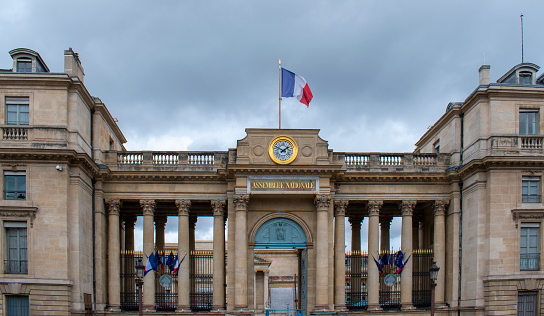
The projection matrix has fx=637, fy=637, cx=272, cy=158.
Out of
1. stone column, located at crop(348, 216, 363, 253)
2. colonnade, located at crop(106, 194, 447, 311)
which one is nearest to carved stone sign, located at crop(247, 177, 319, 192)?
colonnade, located at crop(106, 194, 447, 311)

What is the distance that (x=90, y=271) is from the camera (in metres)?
34.4

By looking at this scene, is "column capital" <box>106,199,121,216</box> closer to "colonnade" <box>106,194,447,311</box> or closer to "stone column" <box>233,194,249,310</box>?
"colonnade" <box>106,194,447,311</box>

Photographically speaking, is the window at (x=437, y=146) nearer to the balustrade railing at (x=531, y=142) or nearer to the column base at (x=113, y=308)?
the balustrade railing at (x=531, y=142)

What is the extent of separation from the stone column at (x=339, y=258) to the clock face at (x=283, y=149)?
4206 millimetres

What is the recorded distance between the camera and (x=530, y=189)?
33844 mm

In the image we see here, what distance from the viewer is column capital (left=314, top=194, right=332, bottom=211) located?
3553 centimetres

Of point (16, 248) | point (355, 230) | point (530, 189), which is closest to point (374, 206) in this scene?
point (355, 230)

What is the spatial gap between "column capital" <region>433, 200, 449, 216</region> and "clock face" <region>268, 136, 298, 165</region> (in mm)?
8918

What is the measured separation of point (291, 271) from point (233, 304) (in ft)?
111

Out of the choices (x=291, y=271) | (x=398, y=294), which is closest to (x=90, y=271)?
(x=398, y=294)

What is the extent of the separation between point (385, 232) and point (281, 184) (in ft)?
38.2

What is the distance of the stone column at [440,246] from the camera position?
36.4 m

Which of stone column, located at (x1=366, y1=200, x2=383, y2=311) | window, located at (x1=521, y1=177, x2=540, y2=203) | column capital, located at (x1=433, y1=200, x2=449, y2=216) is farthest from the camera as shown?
column capital, located at (x1=433, y1=200, x2=449, y2=216)

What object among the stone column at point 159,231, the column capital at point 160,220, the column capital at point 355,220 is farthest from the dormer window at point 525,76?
the stone column at point 159,231
